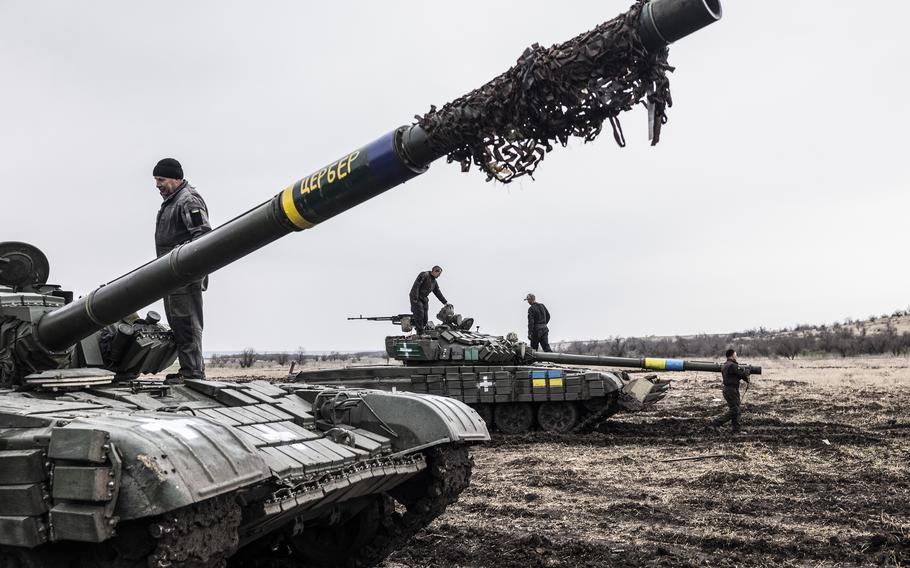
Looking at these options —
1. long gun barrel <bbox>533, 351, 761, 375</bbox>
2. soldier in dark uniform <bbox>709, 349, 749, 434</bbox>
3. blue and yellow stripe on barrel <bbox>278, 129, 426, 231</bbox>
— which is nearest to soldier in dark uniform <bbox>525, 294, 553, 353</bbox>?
long gun barrel <bbox>533, 351, 761, 375</bbox>

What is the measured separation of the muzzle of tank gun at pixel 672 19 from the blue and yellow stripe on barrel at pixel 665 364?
12.8 m

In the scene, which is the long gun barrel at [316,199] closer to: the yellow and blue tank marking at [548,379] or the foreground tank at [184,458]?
the foreground tank at [184,458]

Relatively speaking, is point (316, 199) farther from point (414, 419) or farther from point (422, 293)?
point (422, 293)

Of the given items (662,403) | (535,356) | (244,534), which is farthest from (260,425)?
(662,403)

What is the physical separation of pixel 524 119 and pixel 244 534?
2935mm

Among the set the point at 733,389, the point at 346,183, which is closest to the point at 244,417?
the point at 346,183

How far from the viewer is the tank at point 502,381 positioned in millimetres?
15234

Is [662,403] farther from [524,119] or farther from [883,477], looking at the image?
[524,119]

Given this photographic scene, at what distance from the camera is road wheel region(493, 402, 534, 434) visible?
15734 mm

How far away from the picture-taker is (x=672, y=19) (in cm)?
413

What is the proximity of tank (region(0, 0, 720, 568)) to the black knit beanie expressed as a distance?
114 cm

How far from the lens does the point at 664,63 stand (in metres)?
4.43

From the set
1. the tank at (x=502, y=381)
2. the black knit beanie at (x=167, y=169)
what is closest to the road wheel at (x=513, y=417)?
the tank at (x=502, y=381)

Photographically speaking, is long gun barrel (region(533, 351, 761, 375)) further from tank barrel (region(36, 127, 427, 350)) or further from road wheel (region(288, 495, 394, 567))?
tank barrel (region(36, 127, 427, 350))
